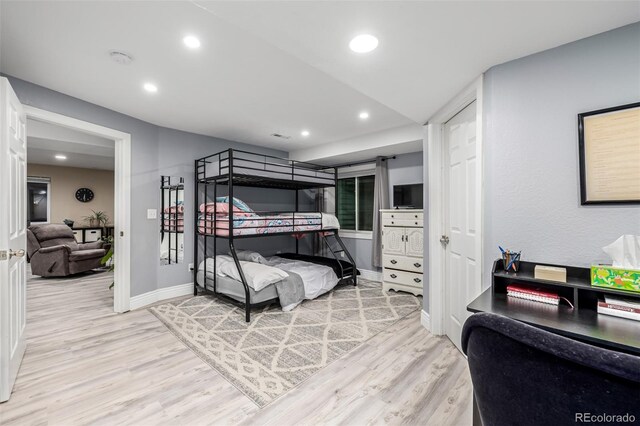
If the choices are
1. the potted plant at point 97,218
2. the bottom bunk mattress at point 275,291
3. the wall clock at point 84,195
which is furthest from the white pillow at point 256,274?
the wall clock at point 84,195

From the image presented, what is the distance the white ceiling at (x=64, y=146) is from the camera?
362 centimetres

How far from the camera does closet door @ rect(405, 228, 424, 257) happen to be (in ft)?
12.5

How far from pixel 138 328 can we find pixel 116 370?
2.61 feet

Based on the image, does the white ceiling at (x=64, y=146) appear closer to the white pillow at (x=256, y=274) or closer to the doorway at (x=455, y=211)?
the white pillow at (x=256, y=274)

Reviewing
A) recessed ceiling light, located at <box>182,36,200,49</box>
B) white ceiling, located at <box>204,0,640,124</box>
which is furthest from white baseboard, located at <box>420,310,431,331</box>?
recessed ceiling light, located at <box>182,36,200,49</box>

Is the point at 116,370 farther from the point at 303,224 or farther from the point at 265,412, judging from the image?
the point at 303,224

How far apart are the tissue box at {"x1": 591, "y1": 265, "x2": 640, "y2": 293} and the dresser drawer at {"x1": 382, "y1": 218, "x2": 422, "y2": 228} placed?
2.60m

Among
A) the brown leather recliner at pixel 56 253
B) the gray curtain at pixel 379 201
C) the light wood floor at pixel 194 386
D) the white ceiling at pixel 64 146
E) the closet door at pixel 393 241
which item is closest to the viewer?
the light wood floor at pixel 194 386

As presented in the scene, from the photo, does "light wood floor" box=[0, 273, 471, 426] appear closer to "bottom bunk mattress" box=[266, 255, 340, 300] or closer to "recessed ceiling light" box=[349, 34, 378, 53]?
"bottom bunk mattress" box=[266, 255, 340, 300]

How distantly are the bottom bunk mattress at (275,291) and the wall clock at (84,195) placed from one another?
594cm

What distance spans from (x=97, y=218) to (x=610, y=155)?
9.15 m

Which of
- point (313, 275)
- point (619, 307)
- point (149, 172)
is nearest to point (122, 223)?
point (149, 172)

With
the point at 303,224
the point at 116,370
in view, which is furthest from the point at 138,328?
the point at 303,224

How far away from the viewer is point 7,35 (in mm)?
1794
